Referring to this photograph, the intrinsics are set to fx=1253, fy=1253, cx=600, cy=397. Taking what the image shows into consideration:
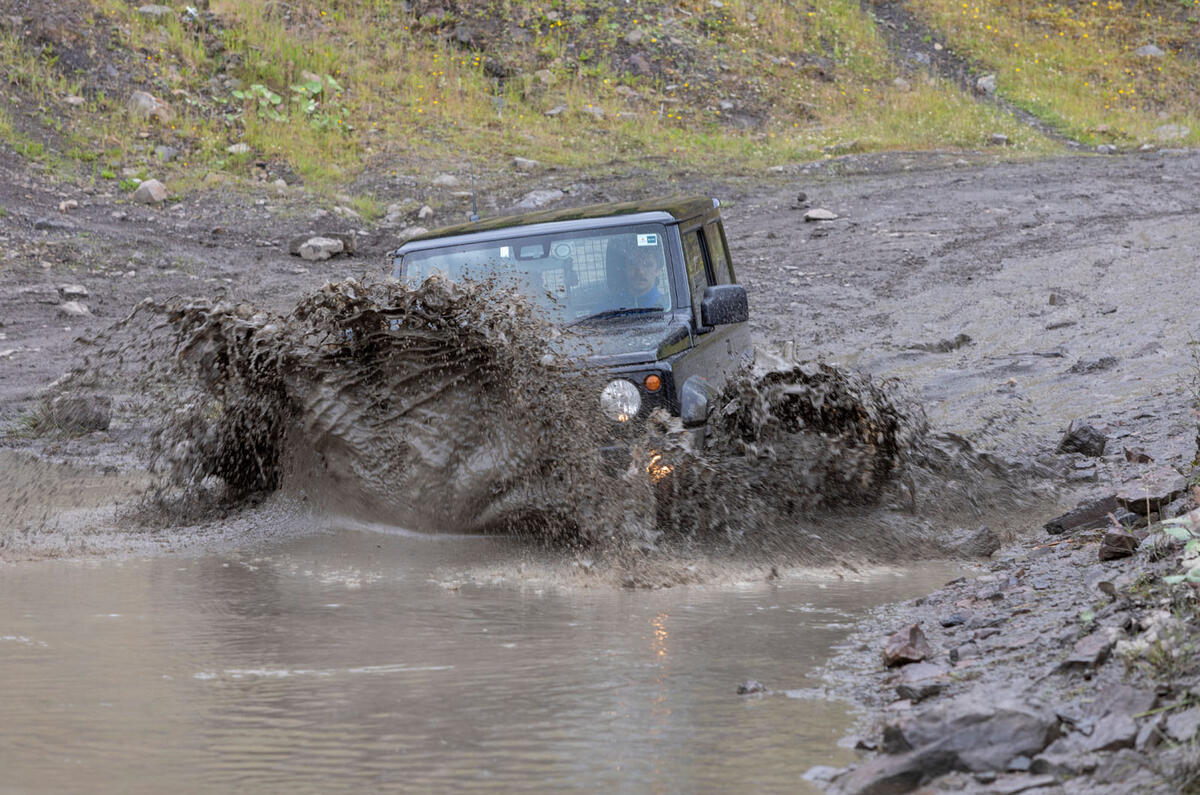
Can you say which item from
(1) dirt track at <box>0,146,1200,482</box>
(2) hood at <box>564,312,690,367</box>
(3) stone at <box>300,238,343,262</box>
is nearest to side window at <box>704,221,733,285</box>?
(2) hood at <box>564,312,690,367</box>

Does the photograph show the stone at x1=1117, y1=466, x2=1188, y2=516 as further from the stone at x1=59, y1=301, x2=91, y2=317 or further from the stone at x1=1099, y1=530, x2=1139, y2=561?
the stone at x1=59, y1=301, x2=91, y2=317

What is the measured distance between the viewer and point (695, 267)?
276 inches

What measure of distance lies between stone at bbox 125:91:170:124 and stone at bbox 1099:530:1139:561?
15.8m

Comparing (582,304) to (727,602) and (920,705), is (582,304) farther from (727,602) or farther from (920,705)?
(920,705)

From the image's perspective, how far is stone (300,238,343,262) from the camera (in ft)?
48.5

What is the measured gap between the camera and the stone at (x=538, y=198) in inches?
654

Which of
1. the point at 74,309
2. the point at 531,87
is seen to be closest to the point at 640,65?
the point at 531,87

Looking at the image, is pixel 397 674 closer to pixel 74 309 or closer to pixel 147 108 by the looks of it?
pixel 74 309

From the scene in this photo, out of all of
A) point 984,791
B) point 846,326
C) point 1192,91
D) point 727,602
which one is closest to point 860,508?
point 727,602

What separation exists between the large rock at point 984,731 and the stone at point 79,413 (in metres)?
7.13

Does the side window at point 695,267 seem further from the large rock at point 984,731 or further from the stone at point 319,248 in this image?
the stone at point 319,248

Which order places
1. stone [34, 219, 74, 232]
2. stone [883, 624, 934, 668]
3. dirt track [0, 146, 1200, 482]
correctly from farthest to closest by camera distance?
stone [34, 219, 74, 232] < dirt track [0, 146, 1200, 482] < stone [883, 624, 934, 668]

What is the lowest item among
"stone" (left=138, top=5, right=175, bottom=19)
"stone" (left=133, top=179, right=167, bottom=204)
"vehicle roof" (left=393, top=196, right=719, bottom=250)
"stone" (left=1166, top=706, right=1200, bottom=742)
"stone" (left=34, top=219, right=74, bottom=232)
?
"stone" (left=1166, top=706, right=1200, bottom=742)

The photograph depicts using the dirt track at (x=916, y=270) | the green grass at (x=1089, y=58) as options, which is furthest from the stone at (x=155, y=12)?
the green grass at (x=1089, y=58)
